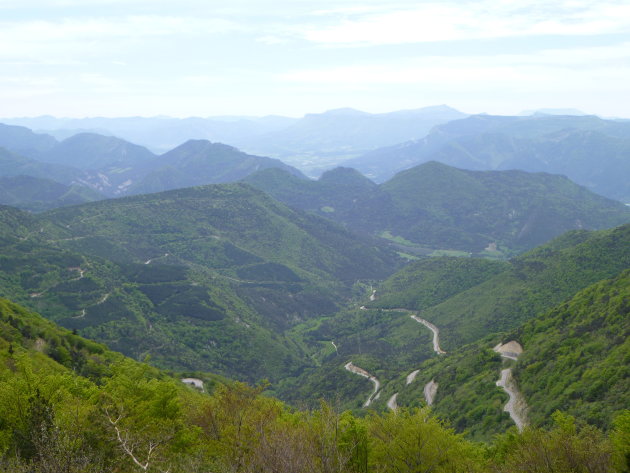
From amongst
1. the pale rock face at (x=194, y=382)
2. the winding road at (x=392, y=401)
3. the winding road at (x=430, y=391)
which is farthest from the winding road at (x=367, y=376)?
the pale rock face at (x=194, y=382)

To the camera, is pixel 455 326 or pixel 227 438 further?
pixel 455 326

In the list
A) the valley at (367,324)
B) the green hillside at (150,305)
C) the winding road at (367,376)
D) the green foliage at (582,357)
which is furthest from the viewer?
the green hillside at (150,305)

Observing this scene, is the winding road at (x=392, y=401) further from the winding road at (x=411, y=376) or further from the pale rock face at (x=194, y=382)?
the pale rock face at (x=194, y=382)

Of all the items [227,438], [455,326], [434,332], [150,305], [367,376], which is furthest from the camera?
[150,305]

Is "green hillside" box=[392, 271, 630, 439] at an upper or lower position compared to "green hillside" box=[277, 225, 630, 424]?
upper

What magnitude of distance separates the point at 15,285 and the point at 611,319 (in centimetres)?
11844

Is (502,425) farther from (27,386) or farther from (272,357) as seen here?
(272,357)

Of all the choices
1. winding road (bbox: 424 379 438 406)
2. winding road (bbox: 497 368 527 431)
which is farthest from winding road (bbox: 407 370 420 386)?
winding road (bbox: 497 368 527 431)

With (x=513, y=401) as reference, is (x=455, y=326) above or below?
Result: below

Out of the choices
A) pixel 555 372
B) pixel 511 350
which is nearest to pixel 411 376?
pixel 511 350

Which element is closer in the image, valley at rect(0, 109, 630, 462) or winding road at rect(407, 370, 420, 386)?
valley at rect(0, 109, 630, 462)

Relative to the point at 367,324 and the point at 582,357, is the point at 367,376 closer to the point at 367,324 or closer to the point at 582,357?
the point at 582,357

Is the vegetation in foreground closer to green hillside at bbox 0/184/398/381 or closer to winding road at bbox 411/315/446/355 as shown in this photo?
winding road at bbox 411/315/446/355

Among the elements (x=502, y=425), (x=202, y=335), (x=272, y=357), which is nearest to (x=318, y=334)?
(x=272, y=357)
